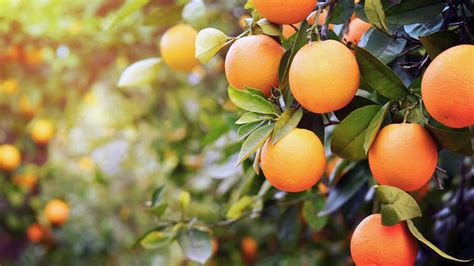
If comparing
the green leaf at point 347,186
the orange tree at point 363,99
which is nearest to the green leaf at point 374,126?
the orange tree at point 363,99

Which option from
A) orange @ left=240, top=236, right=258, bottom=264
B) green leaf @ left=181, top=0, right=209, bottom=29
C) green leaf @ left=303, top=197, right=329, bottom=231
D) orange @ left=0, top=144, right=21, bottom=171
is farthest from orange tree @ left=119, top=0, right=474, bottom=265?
orange @ left=0, top=144, right=21, bottom=171

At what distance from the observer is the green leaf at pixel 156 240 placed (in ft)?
3.08

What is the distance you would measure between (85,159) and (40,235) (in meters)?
0.90

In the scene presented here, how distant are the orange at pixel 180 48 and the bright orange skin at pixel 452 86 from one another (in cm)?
45

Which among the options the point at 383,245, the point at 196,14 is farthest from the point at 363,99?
the point at 196,14

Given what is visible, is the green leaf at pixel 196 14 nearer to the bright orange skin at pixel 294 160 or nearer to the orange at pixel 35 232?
the bright orange skin at pixel 294 160

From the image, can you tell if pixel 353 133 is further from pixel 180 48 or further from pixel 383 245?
pixel 180 48

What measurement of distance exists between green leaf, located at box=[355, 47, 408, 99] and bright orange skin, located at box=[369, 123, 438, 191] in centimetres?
4

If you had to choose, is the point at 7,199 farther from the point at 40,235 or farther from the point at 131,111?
the point at 131,111

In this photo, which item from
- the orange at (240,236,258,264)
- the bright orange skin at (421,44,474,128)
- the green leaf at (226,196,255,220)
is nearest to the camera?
the bright orange skin at (421,44,474,128)

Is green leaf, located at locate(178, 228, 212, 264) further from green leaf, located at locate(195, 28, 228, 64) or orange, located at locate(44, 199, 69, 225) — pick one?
orange, located at locate(44, 199, 69, 225)

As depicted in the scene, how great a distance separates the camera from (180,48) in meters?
0.87

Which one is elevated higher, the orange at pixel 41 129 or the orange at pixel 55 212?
the orange at pixel 41 129

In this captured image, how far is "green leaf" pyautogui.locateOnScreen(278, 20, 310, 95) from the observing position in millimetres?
556
